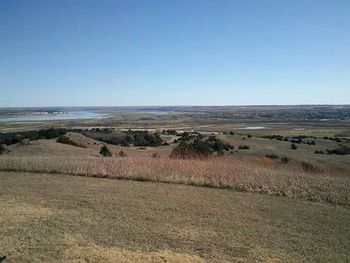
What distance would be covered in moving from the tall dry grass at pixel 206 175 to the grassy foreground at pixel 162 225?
863mm

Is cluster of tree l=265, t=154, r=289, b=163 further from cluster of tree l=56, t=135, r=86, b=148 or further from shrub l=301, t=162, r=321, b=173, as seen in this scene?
cluster of tree l=56, t=135, r=86, b=148

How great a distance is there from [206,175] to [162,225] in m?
6.07

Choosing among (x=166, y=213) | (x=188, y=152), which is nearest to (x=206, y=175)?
(x=166, y=213)

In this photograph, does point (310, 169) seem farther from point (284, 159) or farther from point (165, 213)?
point (165, 213)

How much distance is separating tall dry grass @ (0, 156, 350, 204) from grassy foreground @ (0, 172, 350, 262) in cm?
86

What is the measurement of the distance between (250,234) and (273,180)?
5.62 meters

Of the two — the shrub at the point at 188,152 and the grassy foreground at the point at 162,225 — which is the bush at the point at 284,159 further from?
the grassy foreground at the point at 162,225

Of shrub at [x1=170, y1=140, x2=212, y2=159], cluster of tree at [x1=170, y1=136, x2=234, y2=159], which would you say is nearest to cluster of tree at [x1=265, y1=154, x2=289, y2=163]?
cluster of tree at [x1=170, y1=136, x2=234, y2=159]

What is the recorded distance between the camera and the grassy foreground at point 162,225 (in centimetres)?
858

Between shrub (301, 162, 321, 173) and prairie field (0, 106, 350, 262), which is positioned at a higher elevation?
prairie field (0, 106, 350, 262)

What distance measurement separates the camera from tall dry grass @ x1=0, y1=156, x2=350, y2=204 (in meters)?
14.6

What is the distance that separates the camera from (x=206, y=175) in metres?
16.3

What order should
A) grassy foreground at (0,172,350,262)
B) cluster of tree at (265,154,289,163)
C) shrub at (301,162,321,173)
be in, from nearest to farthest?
1. grassy foreground at (0,172,350,262)
2. shrub at (301,162,321,173)
3. cluster of tree at (265,154,289,163)

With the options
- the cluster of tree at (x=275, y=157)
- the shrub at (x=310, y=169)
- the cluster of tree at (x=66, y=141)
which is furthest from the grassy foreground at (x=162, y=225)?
the cluster of tree at (x=66, y=141)
